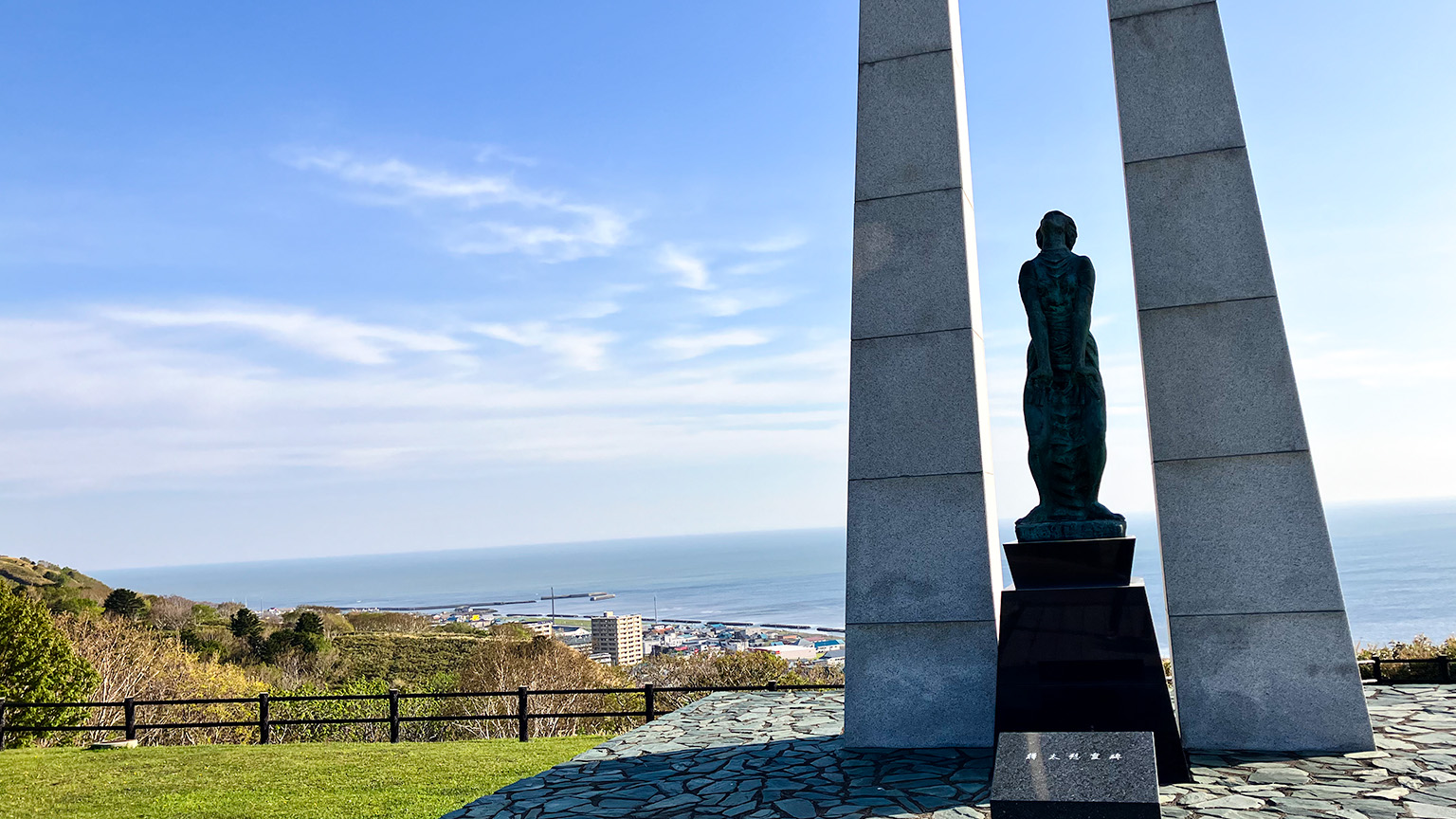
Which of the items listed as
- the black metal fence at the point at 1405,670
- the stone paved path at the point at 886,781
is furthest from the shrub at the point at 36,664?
the black metal fence at the point at 1405,670

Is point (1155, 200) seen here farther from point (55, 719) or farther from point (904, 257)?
point (55, 719)

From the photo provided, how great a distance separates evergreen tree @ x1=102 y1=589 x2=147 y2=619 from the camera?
46.2 meters

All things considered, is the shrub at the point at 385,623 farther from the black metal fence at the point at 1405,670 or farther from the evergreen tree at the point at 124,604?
the black metal fence at the point at 1405,670

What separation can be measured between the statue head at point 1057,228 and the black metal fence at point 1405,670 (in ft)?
20.4

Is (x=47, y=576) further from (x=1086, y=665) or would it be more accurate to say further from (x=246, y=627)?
(x=1086, y=665)

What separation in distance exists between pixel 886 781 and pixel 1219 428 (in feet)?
13.3

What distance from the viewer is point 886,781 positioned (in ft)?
22.7

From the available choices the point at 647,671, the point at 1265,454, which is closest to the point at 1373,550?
the point at 647,671

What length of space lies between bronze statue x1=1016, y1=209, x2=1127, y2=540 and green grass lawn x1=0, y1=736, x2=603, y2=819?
6307mm

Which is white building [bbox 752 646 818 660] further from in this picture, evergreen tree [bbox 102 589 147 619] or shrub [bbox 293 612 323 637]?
evergreen tree [bbox 102 589 147 619]

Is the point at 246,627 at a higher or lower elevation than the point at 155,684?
higher

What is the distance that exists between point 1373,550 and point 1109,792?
481 ft

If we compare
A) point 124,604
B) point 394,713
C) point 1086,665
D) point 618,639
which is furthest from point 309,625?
point 1086,665

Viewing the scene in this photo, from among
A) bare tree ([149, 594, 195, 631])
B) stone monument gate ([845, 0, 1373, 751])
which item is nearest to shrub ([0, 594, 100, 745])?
stone monument gate ([845, 0, 1373, 751])
